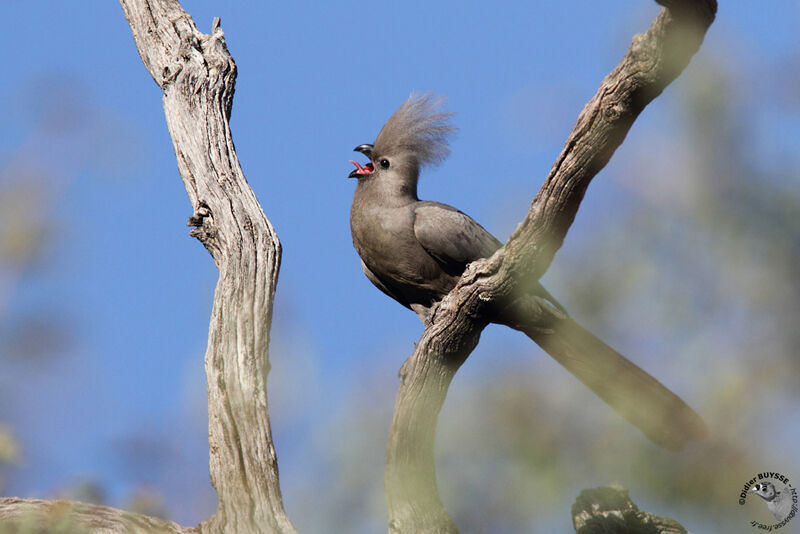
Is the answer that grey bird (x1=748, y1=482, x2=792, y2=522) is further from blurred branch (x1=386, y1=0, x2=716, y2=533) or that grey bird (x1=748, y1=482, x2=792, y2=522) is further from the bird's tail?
blurred branch (x1=386, y1=0, x2=716, y2=533)

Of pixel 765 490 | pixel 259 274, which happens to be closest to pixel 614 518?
pixel 765 490

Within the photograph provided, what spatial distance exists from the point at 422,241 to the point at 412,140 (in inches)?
39.5

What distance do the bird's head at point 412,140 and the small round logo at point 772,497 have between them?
4.40 meters

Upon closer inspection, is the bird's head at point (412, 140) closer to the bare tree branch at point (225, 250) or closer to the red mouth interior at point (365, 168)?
the red mouth interior at point (365, 168)

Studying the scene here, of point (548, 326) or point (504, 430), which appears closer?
point (504, 430)

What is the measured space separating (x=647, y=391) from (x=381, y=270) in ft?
10.1

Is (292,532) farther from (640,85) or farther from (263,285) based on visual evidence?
(640,85)

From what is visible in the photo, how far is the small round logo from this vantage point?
2.60 m

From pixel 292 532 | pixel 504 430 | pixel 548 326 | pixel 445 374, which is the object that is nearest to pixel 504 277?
pixel 445 374

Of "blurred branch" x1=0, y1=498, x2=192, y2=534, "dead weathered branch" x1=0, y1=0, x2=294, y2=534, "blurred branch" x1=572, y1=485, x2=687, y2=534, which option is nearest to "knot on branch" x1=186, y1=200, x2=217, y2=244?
"dead weathered branch" x1=0, y1=0, x2=294, y2=534

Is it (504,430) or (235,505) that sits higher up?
(235,505)

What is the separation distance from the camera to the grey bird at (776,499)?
A: 284 cm

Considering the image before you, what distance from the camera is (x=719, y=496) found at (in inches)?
99.5

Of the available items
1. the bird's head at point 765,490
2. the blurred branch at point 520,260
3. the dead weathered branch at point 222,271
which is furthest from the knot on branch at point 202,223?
the bird's head at point 765,490
